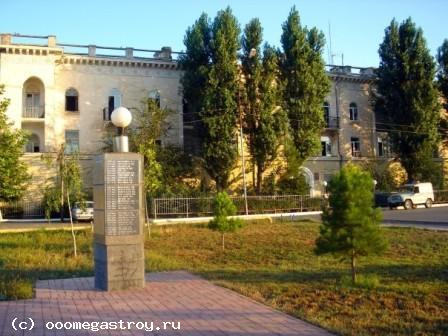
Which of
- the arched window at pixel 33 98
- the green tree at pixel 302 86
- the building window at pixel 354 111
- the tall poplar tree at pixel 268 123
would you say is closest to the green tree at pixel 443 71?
the building window at pixel 354 111

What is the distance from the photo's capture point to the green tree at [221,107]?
35344mm

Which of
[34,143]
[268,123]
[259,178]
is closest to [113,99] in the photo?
[34,143]

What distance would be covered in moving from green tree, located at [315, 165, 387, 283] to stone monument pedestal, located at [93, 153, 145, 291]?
11.8 feet

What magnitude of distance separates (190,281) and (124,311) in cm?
263

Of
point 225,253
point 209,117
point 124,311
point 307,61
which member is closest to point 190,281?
point 124,311

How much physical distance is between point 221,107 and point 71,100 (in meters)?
11.6

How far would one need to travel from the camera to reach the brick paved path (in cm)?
614

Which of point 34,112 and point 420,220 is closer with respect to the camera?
point 420,220

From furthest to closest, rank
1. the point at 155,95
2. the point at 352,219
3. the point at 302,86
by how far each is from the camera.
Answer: the point at 155,95
the point at 302,86
the point at 352,219

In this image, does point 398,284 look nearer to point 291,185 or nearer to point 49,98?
point 291,185

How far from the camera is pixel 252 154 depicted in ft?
122

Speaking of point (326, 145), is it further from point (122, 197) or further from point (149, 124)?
point (122, 197)

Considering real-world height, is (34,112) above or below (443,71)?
below

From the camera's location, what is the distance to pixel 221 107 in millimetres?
35719
